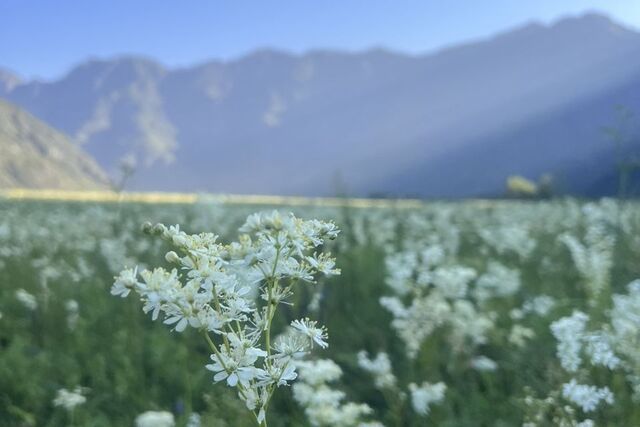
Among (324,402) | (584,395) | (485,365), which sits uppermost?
(584,395)

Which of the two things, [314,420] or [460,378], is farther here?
[460,378]

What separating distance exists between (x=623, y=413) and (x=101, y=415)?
2379mm

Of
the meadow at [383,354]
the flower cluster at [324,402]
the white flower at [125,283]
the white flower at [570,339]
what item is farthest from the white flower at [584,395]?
the white flower at [125,283]

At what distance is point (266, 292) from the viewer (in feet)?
4.85

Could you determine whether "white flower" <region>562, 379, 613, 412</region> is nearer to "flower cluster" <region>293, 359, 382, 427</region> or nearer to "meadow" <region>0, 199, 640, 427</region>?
"meadow" <region>0, 199, 640, 427</region>

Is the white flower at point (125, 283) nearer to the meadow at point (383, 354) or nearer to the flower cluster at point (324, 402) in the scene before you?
the meadow at point (383, 354)

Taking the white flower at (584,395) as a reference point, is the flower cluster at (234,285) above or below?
above

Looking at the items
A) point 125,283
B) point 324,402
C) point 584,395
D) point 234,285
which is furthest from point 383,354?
point 125,283

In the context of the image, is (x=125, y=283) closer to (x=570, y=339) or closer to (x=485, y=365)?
(x=570, y=339)

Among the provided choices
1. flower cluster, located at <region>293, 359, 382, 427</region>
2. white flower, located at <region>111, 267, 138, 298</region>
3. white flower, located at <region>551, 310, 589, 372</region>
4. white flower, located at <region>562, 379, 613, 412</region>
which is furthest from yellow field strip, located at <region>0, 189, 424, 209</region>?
white flower, located at <region>111, 267, 138, 298</region>

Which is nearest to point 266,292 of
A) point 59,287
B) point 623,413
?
point 623,413

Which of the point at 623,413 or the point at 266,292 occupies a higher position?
the point at 266,292

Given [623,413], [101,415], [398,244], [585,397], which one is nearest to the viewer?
[585,397]

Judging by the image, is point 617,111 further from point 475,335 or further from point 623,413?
point 623,413
